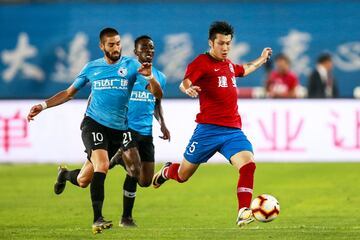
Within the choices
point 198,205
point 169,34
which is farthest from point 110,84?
point 169,34

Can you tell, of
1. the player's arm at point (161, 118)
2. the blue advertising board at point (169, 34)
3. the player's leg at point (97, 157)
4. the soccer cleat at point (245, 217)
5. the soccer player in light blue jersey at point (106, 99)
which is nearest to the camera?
the soccer cleat at point (245, 217)

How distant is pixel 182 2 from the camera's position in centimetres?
2750

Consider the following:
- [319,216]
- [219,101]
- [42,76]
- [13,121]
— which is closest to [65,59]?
[42,76]

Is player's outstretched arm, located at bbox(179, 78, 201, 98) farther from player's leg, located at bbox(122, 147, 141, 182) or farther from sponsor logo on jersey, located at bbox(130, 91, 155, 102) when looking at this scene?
sponsor logo on jersey, located at bbox(130, 91, 155, 102)

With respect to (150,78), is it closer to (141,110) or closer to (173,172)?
(173,172)

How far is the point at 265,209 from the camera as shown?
12.2 meters

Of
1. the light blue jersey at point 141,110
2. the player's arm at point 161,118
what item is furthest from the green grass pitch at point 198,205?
the light blue jersey at point 141,110

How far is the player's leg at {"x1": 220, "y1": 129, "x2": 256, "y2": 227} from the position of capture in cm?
1220

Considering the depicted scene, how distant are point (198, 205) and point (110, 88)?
13.8 feet

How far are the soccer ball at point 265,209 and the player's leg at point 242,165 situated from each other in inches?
2.9

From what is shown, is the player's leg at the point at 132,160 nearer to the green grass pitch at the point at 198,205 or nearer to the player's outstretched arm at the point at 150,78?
the green grass pitch at the point at 198,205

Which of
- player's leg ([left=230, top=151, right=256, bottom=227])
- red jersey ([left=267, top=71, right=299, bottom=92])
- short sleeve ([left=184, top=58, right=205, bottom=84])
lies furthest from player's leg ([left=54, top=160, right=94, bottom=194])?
red jersey ([left=267, top=71, right=299, bottom=92])

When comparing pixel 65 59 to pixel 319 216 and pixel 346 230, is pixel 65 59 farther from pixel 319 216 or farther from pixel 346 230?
pixel 346 230

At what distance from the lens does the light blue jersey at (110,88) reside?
1328 centimetres
